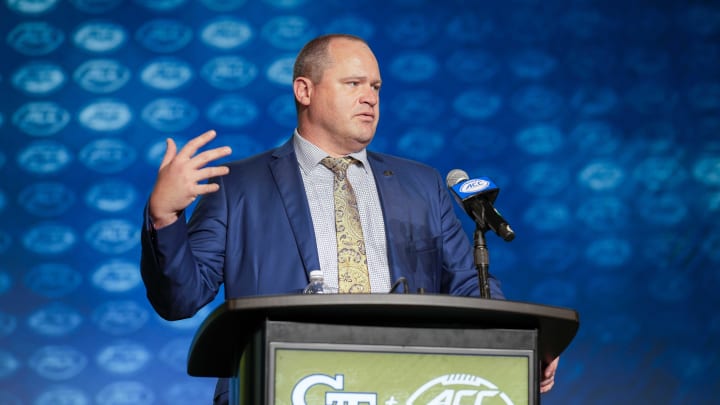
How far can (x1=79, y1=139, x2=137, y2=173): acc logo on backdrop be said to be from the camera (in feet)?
11.6

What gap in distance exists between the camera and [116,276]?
347 centimetres

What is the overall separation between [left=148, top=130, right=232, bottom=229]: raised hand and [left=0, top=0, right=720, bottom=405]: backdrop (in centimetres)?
A: 174

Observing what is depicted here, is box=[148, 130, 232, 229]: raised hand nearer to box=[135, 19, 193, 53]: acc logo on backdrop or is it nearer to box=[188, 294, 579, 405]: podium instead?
box=[188, 294, 579, 405]: podium

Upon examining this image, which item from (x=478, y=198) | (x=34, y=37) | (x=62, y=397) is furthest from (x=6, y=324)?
(x=478, y=198)

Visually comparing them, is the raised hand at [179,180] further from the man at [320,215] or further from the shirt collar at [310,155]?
the shirt collar at [310,155]

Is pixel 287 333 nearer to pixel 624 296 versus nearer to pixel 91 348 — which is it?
pixel 91 348

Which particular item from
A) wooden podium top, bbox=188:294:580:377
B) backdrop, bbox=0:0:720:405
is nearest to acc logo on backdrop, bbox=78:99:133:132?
backdrop, bbox=0:0:720:405

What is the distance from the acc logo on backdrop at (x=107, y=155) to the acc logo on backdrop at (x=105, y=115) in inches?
2.1

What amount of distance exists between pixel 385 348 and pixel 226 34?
7.91ft

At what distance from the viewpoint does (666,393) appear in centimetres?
376

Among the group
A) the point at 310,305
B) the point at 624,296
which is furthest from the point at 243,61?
the point at 310,305

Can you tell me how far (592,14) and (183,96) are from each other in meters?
1.67

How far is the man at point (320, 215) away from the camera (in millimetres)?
2246

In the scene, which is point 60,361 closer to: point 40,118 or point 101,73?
point 40,118
